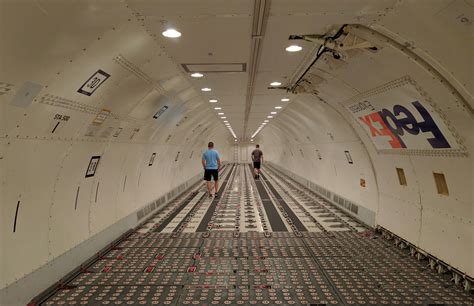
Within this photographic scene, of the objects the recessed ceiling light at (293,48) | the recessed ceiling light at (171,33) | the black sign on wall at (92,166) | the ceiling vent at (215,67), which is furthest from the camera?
the ceiling vent at (215,67)

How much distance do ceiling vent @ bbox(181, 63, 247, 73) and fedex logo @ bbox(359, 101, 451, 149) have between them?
275 centimetres

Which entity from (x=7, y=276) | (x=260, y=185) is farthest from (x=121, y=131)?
(x=260, y=185)

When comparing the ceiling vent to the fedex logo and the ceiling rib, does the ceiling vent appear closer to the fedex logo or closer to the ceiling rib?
the ceiling rib

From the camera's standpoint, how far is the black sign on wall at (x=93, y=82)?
4.12 m

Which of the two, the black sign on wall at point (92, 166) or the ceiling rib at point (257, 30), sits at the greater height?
the ceiling rib at point (257, 30)

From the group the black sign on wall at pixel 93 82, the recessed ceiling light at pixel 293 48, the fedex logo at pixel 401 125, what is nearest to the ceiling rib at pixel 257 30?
the recessed ceiling light at pixel 293 48

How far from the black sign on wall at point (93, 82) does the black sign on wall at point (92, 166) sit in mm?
1553

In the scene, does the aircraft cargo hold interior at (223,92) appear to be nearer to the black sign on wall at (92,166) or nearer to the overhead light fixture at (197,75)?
the black sign on wall at (92,166)

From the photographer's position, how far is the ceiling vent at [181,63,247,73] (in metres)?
5.62

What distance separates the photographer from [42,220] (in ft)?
14.0

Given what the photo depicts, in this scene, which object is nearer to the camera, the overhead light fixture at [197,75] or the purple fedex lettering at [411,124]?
the purple fedex lettering at [411,124]

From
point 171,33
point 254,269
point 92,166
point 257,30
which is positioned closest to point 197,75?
point 171,33

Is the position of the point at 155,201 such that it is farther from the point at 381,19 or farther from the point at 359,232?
the point at 381,19

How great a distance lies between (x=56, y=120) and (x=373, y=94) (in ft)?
16.6
